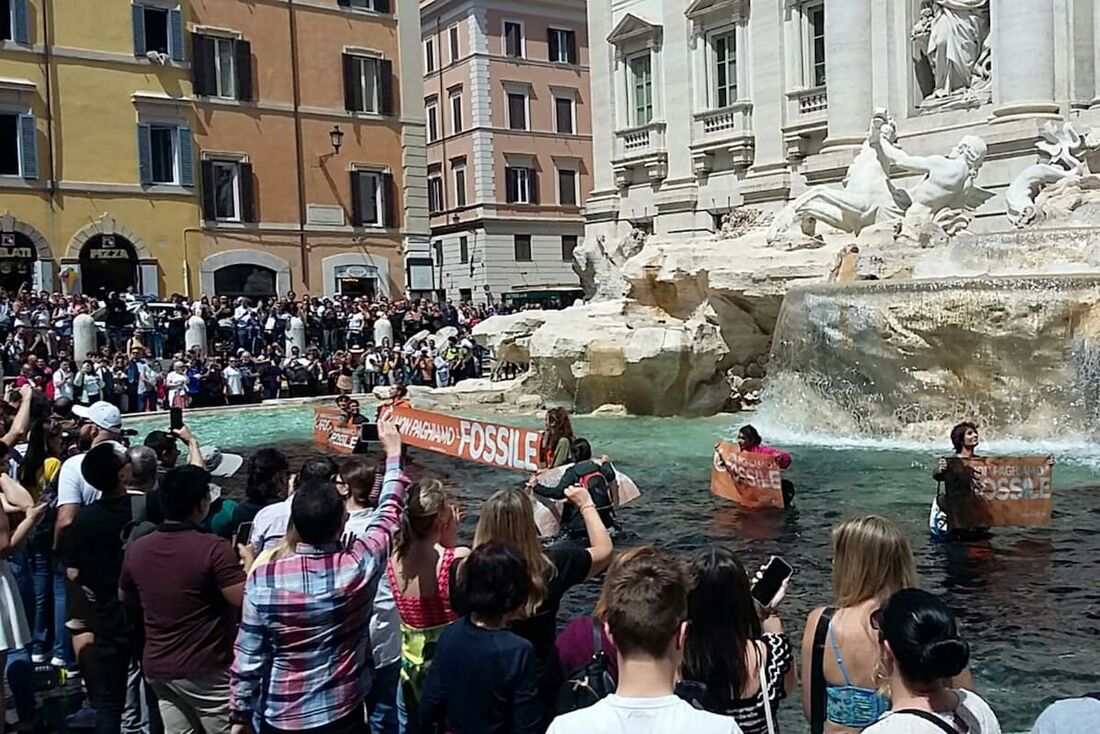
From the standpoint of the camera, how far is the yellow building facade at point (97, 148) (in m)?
27.8

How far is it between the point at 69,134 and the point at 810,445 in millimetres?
21852

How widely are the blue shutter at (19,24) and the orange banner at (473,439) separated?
18.8m

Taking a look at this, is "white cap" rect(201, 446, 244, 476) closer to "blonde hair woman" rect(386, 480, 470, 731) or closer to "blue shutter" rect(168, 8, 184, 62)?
"blonde hair woman" rect(386, 480, 470, 731)

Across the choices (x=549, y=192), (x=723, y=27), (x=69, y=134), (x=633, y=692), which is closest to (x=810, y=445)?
(x=633, y=692)

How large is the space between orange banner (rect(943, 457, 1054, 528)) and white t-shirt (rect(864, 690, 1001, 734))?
5629mm

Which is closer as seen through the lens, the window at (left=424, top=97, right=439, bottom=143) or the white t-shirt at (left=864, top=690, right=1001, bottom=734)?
the white t-shirt at (left=864, top=690, right=1001, bottom=734)

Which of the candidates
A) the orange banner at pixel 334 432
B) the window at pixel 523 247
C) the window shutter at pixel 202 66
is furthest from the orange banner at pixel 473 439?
the window at pixel 523 247

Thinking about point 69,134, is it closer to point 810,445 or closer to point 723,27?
point 723,27

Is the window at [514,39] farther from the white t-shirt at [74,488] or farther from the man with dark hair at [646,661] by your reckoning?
the man with dark hair at [646,661]

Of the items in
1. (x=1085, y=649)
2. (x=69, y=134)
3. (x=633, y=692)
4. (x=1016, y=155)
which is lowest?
(x=1085, y=649)

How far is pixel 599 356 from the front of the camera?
19062 mm

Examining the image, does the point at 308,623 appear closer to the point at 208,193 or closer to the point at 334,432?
the point at 334,432

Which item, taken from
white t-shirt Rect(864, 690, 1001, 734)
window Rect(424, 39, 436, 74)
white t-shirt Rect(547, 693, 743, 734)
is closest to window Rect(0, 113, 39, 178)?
window Rect(424, 39, 436, 74)

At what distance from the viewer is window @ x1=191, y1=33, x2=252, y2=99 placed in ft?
100
